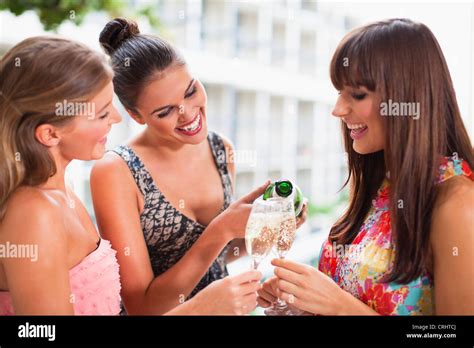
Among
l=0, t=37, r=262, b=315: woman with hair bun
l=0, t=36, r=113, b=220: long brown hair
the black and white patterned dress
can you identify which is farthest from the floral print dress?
l=0, t=36, r=113, b=220: long brown hair

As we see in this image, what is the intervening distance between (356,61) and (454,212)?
14.0 inches

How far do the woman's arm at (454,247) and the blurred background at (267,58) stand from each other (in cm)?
41

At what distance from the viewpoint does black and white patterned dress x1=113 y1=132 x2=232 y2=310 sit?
1566mm

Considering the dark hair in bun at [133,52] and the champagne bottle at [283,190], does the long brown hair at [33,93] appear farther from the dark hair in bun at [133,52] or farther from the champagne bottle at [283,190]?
the champagne bottle at [283,190]

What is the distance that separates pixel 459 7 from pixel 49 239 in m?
1.30

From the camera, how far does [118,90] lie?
5.08 feet

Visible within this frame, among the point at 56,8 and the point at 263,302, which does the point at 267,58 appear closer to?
the point at 56,8

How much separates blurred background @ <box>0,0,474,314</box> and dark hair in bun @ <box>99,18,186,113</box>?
6 centimetres

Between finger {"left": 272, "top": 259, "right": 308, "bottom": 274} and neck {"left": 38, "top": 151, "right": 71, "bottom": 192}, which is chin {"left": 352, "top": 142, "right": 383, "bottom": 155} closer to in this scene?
finger {"left": 272, "top": 259, "right": 308, "bottom": 274}

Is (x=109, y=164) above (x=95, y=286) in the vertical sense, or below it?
above

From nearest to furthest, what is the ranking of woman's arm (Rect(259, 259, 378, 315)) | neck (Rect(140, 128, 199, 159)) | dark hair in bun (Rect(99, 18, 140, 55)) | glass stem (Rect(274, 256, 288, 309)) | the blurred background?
woman's arm (Rect(259, 259, 378, 315)) → glass stem (Rect(274, 256, 288, 309)) → dark hair in bun (Rect(99, 18, 140, 55)) → neck (Rect(140, 128, 199, 159)) → the blurred background

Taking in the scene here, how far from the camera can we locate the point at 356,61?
4.01 feet

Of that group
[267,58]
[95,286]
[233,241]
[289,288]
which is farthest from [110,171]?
[267,58]
